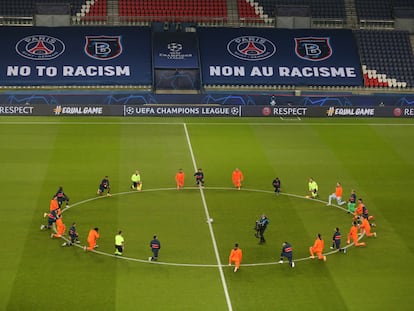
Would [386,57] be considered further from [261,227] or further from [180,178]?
[261,227]

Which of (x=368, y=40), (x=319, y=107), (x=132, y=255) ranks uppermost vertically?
(x=368, y=40)

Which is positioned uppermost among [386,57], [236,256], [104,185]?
[386,57]

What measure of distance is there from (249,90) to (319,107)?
8926 mm

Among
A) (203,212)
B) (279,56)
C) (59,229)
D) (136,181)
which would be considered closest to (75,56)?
(279,56)

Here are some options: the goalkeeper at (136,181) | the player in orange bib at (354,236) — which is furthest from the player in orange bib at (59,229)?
the player in orange bib at (354,236)

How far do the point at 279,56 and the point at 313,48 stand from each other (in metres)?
4.08

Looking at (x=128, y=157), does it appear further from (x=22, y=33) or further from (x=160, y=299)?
(x=22, y=33)

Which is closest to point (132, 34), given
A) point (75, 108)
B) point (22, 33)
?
point (22, 33)

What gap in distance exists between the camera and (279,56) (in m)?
78.1

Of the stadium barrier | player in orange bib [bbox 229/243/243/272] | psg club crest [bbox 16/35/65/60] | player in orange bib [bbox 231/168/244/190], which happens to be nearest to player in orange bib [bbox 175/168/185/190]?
player in orange bib [bbox 231/168/244/190]

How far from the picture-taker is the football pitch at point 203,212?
3209cm

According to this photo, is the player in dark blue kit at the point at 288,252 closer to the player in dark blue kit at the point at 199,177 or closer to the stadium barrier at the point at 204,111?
the player in dark blue kit at the point at 199,177

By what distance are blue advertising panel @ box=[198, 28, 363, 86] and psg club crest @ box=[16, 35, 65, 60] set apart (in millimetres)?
13992

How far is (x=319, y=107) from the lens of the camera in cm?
6719
